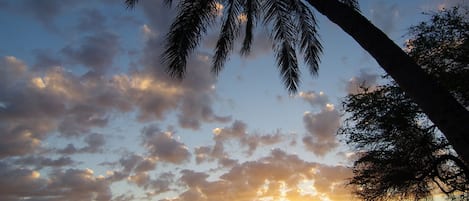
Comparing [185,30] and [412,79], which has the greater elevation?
[185,30]

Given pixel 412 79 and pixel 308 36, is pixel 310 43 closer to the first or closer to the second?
pixel 308 36

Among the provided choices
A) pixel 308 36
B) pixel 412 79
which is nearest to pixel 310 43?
pixel 308 36

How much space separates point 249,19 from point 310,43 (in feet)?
6.62

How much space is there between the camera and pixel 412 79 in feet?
23.4

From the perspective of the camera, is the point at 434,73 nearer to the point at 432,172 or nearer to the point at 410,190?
the point at 432,172

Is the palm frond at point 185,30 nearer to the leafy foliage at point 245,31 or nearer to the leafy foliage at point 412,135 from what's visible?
the leafy foliage at point 245,31

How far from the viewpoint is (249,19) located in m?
14.6

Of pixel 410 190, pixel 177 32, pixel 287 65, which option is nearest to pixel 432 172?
pixel 410 190

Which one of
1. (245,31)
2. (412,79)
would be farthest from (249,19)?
(412,79)

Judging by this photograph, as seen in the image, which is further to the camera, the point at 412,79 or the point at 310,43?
the point at 310,43

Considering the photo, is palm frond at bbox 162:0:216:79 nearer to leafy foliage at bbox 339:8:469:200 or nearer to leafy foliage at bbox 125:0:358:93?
leafy foliage at bbox 125:0:358:93

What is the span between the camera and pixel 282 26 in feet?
44.8

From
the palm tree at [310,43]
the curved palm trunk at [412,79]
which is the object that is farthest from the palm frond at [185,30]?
the curved palm trunk at [412,79]

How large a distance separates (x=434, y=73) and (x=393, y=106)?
228 cm
